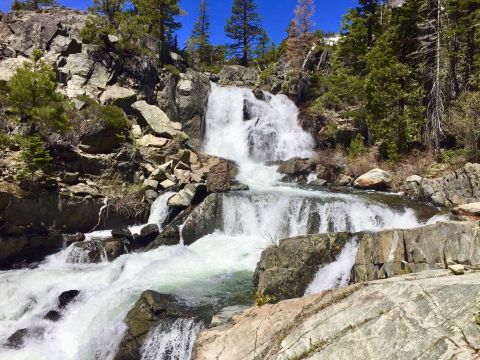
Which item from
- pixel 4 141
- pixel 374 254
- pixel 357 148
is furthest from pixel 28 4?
pixel 374 254

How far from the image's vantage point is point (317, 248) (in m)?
10.5

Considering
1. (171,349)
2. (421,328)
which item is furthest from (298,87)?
(421,328)

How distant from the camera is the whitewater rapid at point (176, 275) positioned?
9.08 m

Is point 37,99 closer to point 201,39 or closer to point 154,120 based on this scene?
point 154,120

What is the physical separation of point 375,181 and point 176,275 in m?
13.5

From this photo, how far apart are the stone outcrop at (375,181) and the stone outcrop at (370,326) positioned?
15.5 metres

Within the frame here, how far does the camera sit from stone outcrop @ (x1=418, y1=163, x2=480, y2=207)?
57.6ft

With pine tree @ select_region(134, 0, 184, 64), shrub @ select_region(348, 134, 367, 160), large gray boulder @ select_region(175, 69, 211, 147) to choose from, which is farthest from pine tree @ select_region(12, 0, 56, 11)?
shrub @ select_region(348, 134, 367, 160)

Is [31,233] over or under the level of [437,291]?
under

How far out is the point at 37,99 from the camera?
15.9m

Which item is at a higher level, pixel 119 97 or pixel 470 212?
pixel 119 97

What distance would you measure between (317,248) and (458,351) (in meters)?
6.49

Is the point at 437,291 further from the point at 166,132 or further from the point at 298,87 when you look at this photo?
the point at 298,87

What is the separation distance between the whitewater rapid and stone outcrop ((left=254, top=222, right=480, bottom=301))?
0.47 meters
